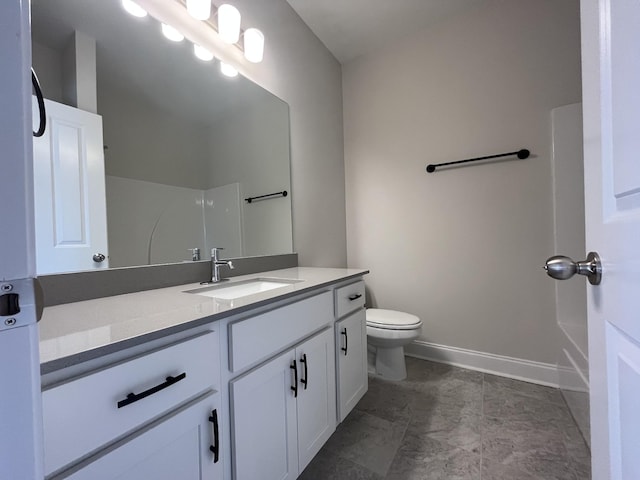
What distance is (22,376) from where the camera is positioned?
0.89 ft

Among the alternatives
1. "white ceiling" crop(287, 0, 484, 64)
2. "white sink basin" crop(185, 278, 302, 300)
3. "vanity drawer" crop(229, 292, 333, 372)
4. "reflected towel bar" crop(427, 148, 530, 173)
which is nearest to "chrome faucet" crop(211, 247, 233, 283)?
"white sink basin" crop(185, 278, 302, 300)

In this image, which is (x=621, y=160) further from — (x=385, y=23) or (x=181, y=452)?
(x=385, y=23)

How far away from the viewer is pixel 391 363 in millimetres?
1861

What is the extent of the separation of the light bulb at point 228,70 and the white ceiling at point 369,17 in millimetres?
795

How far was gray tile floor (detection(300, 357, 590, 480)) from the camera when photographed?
113cm

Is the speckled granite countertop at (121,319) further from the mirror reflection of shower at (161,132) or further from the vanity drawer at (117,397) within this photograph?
the mirror reflection of shower at (161,132)

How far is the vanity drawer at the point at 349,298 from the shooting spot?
4.29 ft

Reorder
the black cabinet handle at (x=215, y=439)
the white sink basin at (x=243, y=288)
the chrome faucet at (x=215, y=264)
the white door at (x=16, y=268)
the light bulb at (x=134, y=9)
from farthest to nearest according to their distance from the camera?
the chrome faucet at (x=215, y=264) < the white sink basin at (x=243, y=288) < the light bulb at (x=134, y=9) < the black cabinet handle at (x=215, y=439) < the white door at (x=16, y=268)

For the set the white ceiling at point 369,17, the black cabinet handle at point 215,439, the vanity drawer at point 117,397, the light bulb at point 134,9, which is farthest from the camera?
the white ceiling at point 369,17

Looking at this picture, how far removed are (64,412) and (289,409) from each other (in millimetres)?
673

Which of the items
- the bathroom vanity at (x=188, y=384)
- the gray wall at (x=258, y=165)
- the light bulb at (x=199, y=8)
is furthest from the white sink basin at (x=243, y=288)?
the light bulb at (x=199, y=8)

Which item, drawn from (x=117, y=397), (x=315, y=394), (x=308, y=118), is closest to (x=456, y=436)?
(x=315, y=394)

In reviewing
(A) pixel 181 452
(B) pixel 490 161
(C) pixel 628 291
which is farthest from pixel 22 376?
(B) pixel 490 161

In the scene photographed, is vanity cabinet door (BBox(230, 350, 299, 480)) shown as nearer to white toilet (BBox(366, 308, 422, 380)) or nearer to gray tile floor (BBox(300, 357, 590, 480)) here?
gray tile floor (BBox(300, 357, 590, 480))
